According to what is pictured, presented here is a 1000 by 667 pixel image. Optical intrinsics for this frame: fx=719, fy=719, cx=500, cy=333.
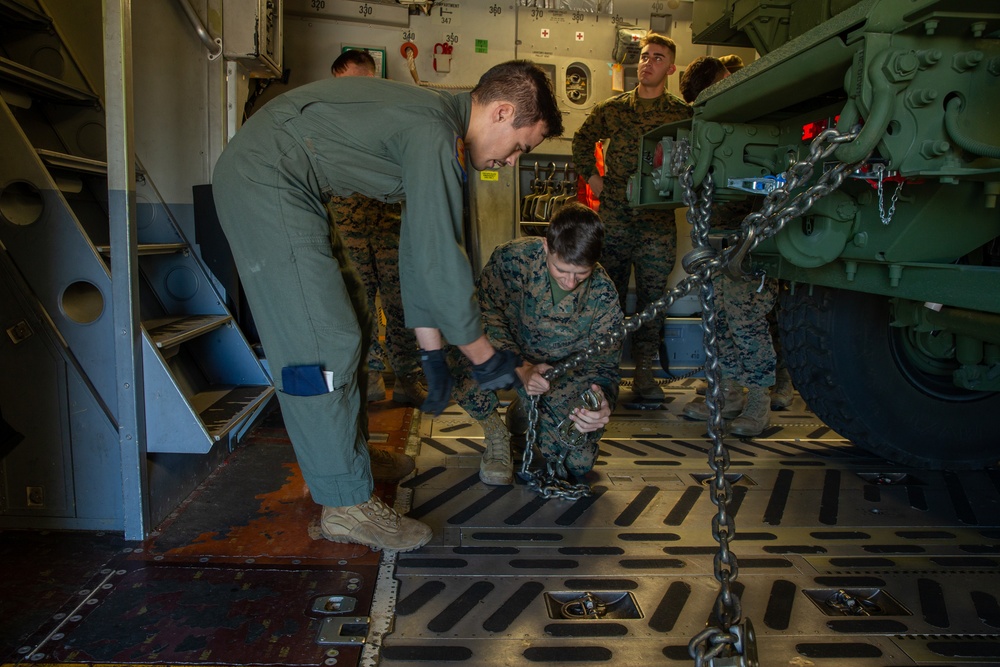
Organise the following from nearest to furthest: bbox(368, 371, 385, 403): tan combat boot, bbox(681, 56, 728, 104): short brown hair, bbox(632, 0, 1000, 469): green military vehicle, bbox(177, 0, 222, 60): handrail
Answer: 1. bbox(632, 0, 1000, 469): green military vehicle
2. bbox(177, 0, 222, 60): handrail
3. bbox(368, 371, 385, 403): tan combat boot
4. bbox(681, 56, 728, 104): short brown hair

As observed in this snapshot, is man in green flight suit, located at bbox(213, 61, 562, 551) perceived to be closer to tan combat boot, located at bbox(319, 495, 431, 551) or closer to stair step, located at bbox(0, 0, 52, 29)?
tan combat boot, located at bbox(319, 495, 431, 551)

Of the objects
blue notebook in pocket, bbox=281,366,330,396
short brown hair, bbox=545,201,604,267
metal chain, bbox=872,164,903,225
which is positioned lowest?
blue notebook in pocket, bbox=281,366,330,396

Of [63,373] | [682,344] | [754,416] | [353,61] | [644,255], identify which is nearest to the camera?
[63,373]

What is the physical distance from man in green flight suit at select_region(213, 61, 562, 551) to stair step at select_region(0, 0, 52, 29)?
141 centimetres

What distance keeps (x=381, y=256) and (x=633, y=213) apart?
147cm

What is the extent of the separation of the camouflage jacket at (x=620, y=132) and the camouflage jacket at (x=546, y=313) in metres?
1.57

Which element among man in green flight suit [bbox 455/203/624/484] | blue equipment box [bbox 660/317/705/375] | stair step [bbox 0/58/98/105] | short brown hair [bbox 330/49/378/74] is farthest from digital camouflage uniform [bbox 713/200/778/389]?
stair step [bbox 0/58/98/105]

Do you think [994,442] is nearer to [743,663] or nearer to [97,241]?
[743,663]

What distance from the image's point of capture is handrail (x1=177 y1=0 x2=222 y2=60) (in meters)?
3.32

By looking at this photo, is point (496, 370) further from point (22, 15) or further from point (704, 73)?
point (704, 73)

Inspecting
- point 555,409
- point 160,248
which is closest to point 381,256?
point 160,248

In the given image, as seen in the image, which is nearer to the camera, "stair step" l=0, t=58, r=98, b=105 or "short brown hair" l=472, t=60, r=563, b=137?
"short brown hair" l=472, t=60, r=563, b=137

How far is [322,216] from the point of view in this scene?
6.68 ft

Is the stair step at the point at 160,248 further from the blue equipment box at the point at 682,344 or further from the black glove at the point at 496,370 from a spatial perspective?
the blue equipment box at the point at 682,344
